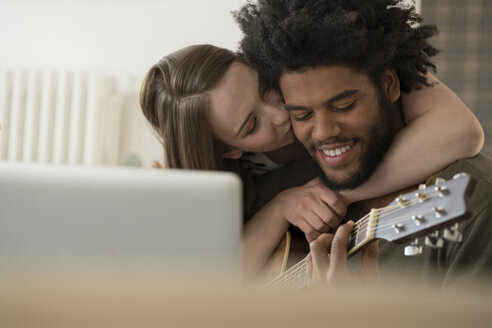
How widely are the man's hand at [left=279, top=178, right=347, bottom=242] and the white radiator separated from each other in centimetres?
260

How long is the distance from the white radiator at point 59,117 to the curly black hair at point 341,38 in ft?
8.54

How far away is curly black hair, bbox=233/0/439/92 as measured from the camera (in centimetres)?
132

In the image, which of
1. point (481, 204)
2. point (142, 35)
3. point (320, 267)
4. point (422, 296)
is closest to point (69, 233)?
point (422, 296)

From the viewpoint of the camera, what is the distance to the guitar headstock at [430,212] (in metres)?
0.86

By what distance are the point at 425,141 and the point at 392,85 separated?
0.20 m

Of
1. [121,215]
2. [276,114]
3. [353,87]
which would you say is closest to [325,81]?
[353,87]

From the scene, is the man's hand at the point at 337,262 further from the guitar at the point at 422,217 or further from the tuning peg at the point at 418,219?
the tuning peg at the point at 418,219

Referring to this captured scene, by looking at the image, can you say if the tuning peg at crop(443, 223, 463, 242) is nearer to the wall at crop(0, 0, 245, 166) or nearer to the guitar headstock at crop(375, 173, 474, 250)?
the guitar headstock at crop(375, 173, 474, 250)

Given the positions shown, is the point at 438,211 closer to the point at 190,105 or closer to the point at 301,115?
the point at 301,115

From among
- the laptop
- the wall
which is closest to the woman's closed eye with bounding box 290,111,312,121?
the laptop

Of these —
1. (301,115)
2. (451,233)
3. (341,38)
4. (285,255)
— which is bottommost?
(285,255)

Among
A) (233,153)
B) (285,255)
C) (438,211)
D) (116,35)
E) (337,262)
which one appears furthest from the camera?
(116,35)

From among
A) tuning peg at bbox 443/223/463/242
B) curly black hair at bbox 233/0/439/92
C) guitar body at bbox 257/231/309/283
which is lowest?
guitar body at bbox 257/231/309/283

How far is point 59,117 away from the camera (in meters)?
3.98
